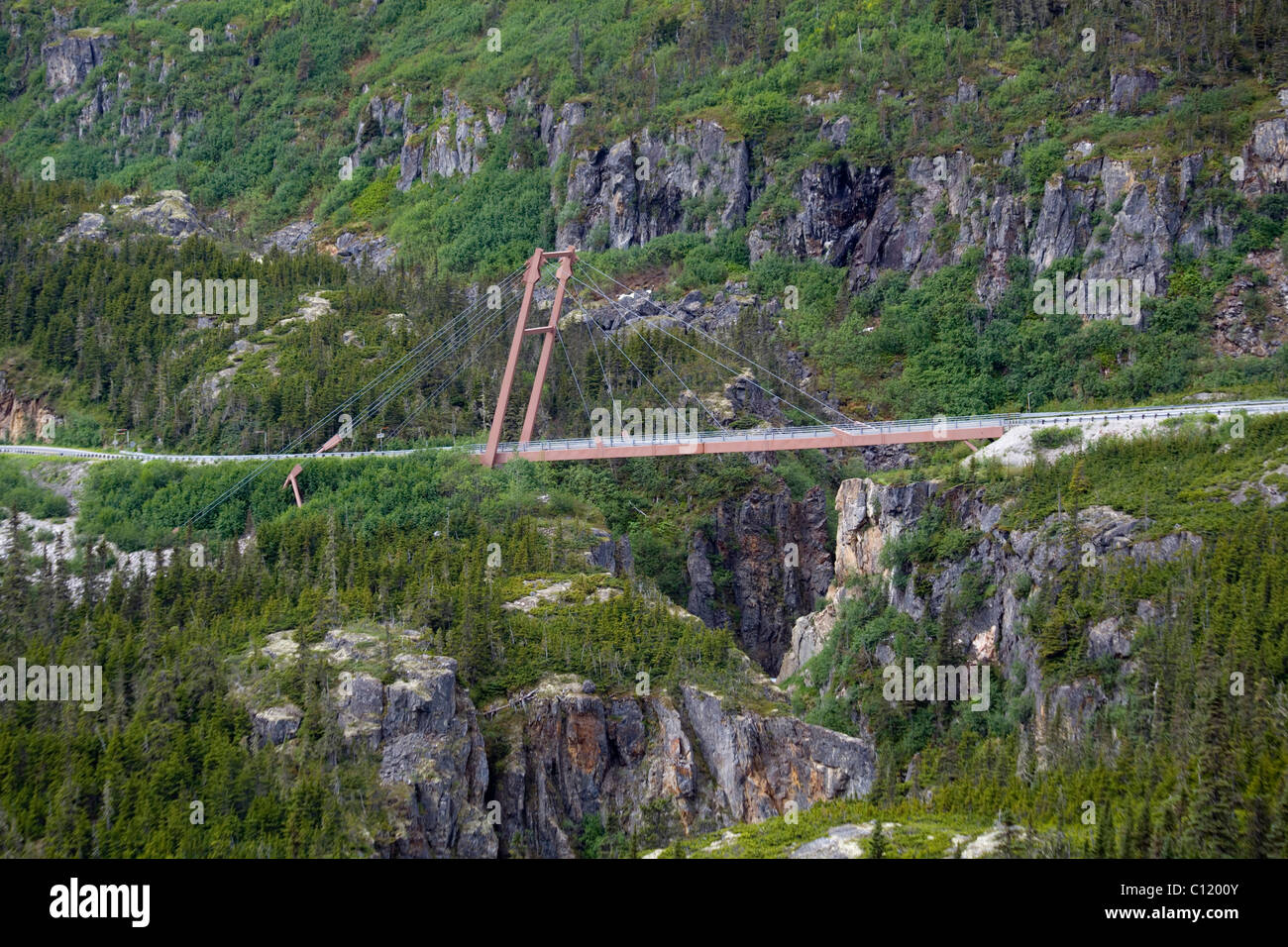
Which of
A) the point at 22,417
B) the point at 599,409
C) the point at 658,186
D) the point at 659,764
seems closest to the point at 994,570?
the point at 659,764

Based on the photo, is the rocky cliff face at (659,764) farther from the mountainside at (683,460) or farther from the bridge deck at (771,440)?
the bridge deck at (771,440)

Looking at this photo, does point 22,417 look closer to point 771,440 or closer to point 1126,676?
point 771,440

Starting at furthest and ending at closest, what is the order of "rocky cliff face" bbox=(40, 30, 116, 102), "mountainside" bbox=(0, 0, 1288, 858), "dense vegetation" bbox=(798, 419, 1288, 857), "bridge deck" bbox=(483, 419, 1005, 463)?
"rocky cliff face" bbox=(40, 30, 116, 102) → "bridge deck" bbox=(483, 419, 1005, 463) → "mountainside" bbox=(0, 0, 1288, 858) → "dense vegetation" bbox=(798, 419, 1288, 857)

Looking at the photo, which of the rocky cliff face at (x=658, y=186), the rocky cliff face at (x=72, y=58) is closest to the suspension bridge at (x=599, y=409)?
the rocky cliff face at (x=658, y=186)

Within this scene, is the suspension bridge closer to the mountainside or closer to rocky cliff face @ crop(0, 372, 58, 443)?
the mountainside

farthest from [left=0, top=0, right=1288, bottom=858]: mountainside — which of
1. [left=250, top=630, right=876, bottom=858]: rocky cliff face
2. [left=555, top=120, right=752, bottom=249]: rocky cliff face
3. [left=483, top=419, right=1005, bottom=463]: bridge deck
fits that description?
[left=483, top=419, right=1005, bottom=463]: bridge deck

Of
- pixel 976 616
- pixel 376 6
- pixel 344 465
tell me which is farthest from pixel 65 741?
pixel 376 6
